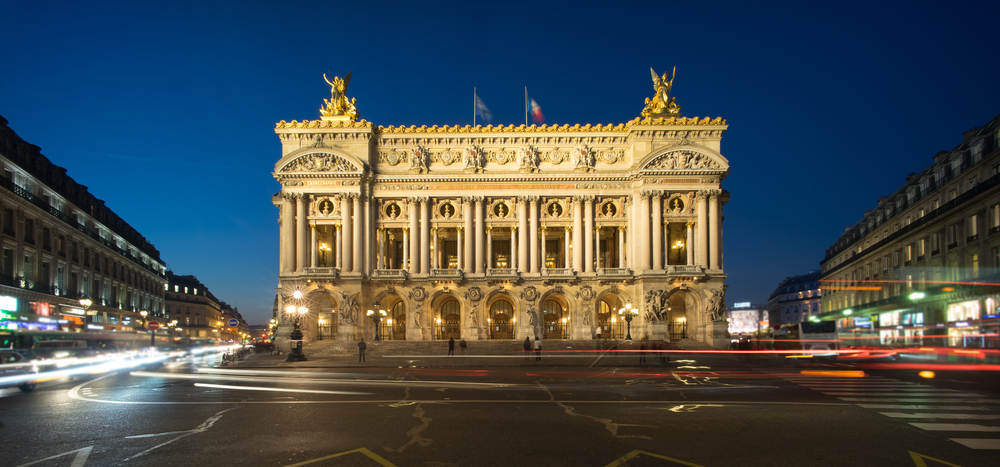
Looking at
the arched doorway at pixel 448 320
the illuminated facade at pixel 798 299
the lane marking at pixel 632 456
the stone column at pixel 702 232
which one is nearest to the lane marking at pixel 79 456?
the lane marking at pixel 632 456

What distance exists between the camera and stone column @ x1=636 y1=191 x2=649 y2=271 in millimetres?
53031

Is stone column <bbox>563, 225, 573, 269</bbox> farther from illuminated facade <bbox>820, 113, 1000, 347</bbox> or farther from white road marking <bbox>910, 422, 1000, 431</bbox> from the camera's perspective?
white road marking <bbox>910, 422, 1000, 431</bbox>

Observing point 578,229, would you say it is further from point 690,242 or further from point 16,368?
point 16,368

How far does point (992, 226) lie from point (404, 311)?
153 feet

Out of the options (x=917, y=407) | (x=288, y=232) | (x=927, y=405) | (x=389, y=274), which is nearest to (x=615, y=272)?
(x=389, y=274)

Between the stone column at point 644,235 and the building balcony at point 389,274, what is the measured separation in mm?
20271

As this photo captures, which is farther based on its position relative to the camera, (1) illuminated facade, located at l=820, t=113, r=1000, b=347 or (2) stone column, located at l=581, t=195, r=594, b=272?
(2) stone column, located at l=581, t=195, r=594, b=272

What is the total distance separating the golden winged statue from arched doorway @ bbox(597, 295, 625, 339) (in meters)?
16.8

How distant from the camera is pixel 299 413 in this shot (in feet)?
47.5

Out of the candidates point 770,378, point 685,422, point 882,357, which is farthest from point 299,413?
point 882,357

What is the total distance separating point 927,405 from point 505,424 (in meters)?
11.3

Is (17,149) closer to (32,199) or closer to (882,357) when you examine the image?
(32,199)

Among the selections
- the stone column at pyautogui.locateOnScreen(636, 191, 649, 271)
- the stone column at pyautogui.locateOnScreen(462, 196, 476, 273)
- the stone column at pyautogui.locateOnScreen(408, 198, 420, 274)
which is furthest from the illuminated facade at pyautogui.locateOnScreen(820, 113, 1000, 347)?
the stone column at pyautogui.locateOnScreen(408, 198, 420, 274)

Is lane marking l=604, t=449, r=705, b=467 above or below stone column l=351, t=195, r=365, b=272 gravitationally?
below
